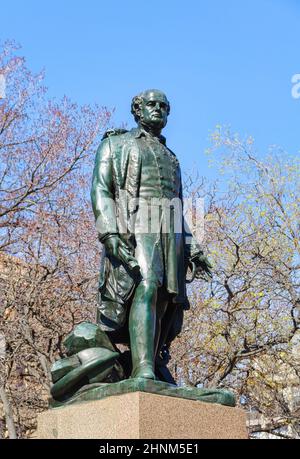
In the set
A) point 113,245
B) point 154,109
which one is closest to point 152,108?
point 154,109

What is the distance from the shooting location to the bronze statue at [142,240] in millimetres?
5883

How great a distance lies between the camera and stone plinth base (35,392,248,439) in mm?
5051

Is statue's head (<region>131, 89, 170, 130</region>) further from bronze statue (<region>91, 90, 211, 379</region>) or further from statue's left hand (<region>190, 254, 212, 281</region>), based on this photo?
statue's left hand (<region>190, 254, 212, 281</region>)

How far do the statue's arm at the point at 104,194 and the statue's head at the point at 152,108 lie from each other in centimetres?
40

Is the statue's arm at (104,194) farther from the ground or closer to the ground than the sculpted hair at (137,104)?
closer to the ground

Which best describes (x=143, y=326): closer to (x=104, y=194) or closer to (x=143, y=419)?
(x=143, y=419)

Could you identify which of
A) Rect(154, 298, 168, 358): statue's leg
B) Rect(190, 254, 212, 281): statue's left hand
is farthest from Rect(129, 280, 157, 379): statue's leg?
Rect(190, 254, 212, 281): statue's left hand

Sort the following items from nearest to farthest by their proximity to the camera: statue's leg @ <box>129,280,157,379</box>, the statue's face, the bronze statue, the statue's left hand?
statue's leg @ <box>129,280,157,379</box>, the bronze statue, the statue's face, the statue's left hand

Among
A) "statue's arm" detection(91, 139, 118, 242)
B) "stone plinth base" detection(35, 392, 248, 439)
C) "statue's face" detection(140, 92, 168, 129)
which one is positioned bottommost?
"stone plinth base" detection(35, 392, 248, 439)

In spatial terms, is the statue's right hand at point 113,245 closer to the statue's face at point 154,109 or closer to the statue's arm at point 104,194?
the statue's arm at point 104,194

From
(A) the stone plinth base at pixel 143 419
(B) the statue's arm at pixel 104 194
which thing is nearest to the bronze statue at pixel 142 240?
(B) the statue's arm at pixel 104 194

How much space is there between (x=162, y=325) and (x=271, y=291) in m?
11.9

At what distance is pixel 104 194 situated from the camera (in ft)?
20.7

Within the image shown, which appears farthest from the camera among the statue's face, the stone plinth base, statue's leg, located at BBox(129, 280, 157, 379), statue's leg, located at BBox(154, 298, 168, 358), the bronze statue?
the statue's face
